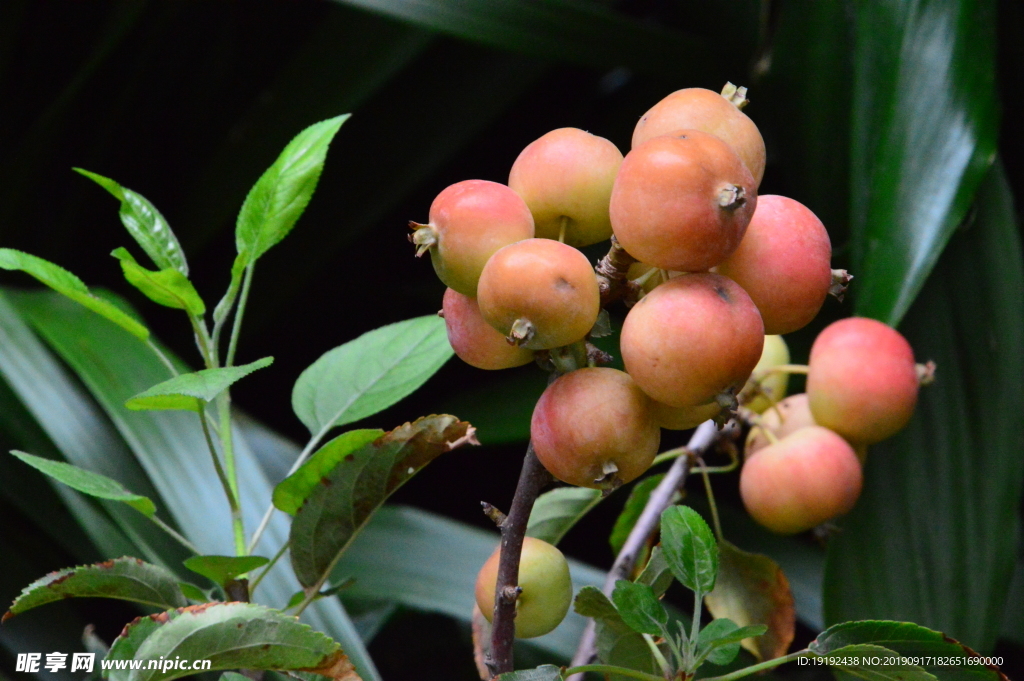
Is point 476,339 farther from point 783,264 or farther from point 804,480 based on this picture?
point 804,480

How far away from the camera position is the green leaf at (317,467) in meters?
0.26

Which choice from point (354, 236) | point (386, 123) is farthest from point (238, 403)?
point (386, 123)

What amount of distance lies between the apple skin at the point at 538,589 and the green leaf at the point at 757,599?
0.44 feet

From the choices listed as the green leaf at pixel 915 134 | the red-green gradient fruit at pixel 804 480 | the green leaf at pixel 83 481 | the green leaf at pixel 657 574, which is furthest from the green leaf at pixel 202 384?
the green leaf at pixel 915 134

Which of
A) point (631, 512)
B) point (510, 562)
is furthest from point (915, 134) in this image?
point (510, 562)

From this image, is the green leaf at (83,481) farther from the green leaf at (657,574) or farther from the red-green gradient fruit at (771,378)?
the red-green gradient fruit at (771,378)

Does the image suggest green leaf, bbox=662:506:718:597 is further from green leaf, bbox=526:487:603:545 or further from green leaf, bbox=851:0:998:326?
green leaf, bbox=851:0:998:326

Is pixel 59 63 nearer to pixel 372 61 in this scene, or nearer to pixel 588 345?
pixel 372 61

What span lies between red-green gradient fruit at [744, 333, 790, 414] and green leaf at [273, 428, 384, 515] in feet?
0.80

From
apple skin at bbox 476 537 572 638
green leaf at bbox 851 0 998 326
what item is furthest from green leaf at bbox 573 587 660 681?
green leaf at bbox 851 0 998 326

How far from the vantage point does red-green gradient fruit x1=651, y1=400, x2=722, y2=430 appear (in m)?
0.22

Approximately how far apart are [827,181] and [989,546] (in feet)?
1.05

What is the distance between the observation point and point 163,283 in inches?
11.5

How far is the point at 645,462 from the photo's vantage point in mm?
223
